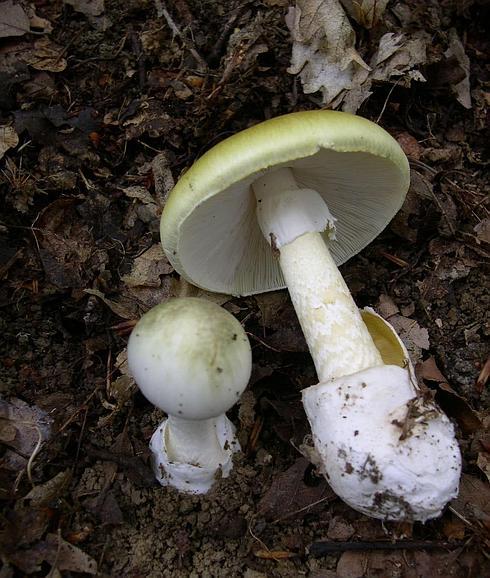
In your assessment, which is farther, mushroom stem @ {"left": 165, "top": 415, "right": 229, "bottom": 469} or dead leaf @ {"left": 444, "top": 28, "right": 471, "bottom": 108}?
dead leaf @ {"left": 444, "top": 28, "right": 471, "bottom": 108}

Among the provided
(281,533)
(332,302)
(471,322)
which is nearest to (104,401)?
(281,533)

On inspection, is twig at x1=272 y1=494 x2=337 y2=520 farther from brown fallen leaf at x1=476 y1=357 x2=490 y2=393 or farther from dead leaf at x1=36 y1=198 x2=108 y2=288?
dead leaf at x1=36 y1=198 x2=108 y2=288

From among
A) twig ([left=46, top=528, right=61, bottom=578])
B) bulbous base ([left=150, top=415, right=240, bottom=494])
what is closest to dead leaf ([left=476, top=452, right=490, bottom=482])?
bulbous base ([left=150, top=415, right=240, bottom=494])

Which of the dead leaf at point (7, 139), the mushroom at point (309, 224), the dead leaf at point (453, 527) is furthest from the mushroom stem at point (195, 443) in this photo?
the dead leaf at point (7, 139)

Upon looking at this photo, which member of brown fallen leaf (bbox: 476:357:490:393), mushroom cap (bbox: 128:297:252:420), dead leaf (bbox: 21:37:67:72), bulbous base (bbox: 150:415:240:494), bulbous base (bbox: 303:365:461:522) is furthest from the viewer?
dead leaf (bbox: 21:37:67:72)

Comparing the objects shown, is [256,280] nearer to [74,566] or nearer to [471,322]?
[471,322]

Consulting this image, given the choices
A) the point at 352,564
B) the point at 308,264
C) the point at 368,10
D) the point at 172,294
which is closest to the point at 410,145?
the point at 368,10
